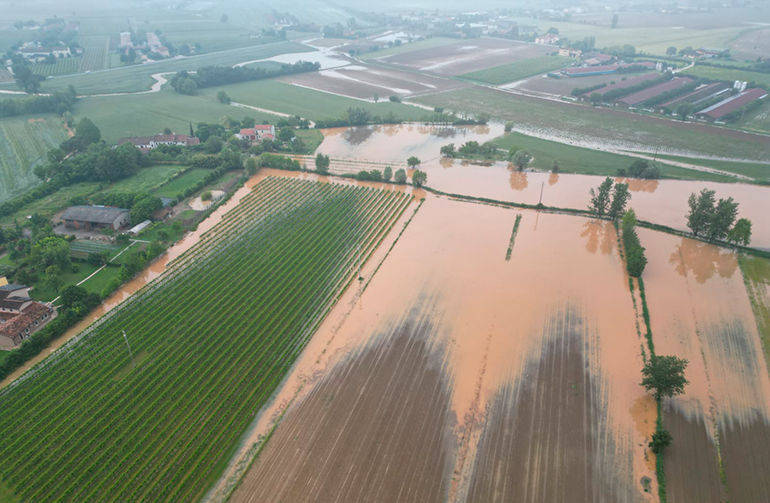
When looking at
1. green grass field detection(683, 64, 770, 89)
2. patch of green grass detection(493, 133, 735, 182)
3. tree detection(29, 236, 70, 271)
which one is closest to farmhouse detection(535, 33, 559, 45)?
green grass field detection(683, 64, 770, 89)

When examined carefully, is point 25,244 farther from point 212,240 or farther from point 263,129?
point 263,129

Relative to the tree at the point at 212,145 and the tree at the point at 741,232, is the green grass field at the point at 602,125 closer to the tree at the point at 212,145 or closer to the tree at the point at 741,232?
the tree at the point at 741,232

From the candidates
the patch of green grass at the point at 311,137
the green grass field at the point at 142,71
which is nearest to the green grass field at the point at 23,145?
the green grass field at the point at 142,71

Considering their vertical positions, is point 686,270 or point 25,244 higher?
point 686,270

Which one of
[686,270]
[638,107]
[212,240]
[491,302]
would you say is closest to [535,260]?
[491,302]

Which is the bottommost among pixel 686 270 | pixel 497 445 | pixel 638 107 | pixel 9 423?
pixel 9 423

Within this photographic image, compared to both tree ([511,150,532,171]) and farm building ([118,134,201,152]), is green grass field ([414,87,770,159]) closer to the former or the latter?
tree ([511,150,532,171])
